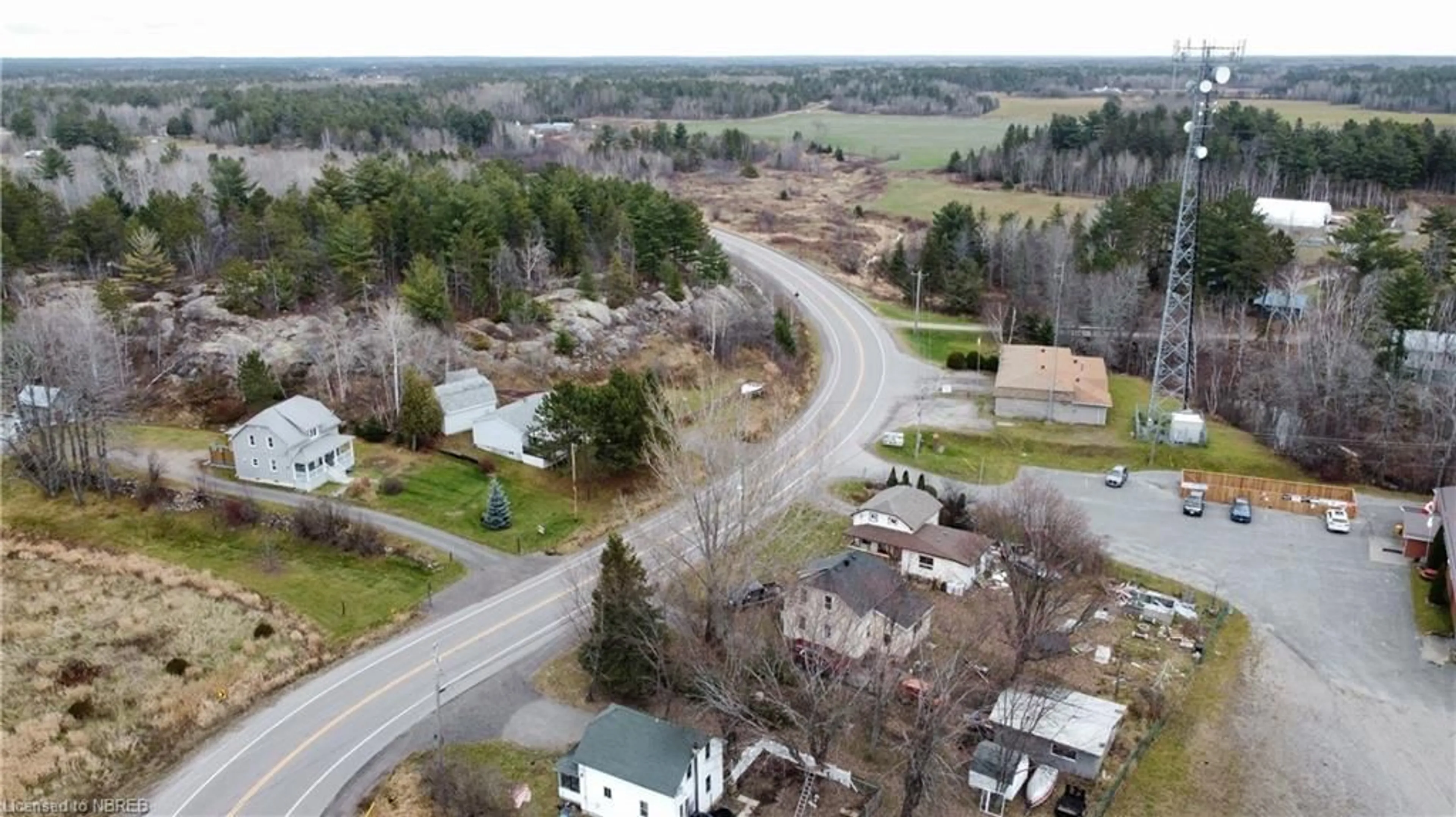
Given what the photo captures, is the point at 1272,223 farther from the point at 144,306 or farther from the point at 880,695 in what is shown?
the point at 144,306

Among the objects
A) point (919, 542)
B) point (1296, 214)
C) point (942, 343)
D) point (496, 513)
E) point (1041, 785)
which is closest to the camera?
point (1041, 785)

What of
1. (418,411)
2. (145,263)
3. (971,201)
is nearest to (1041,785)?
(418,411)

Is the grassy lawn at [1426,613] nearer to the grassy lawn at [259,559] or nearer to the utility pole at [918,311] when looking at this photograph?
the utility pole at [918,311]

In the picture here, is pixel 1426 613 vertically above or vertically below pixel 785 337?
below

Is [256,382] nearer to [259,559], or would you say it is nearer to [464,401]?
[464,401]

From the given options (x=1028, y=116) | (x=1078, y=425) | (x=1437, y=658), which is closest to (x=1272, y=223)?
(x=1078, y=425)

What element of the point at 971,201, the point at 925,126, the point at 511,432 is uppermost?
the point at 925,126
